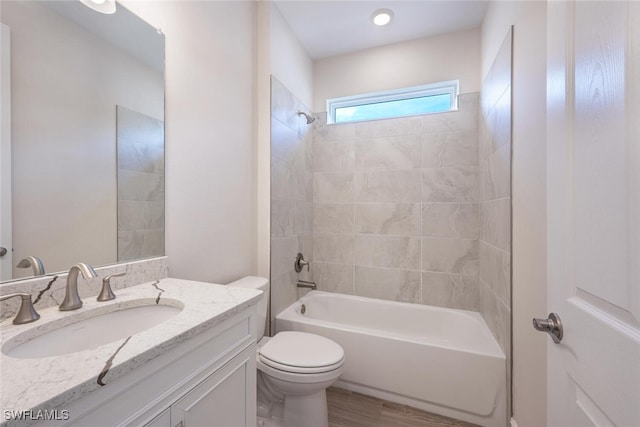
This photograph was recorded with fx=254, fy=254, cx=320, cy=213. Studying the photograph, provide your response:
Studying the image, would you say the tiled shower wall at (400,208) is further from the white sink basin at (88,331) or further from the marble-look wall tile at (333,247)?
the white sink basin at (88,331)

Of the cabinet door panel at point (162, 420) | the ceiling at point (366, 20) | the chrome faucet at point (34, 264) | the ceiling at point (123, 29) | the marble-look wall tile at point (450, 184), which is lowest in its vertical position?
the cabinet door panel at point (162, 420)

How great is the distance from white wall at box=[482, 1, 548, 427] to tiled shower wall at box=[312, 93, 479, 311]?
2.41 feet

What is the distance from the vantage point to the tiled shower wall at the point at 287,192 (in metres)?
1.88

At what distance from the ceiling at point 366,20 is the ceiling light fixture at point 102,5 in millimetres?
1226

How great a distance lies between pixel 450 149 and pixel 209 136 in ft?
6.03

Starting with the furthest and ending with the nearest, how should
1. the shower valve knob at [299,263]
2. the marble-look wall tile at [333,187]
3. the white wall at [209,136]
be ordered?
the marble-look wall tile at [333,187] < the shower valve knob at [299,263] < the white wall at [209,136]

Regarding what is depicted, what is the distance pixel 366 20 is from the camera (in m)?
2.00

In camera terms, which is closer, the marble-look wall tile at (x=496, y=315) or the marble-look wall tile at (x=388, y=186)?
the marble-look wall tile at (x=496, y=315)

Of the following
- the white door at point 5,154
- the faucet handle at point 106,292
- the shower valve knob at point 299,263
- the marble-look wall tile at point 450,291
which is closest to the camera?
the white door at point 5,154

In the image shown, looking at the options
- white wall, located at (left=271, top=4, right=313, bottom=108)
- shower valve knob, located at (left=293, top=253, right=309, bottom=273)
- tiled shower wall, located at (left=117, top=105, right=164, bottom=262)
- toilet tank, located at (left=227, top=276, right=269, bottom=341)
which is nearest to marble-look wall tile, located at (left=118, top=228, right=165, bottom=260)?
tiled shower wall, located at (left=117, top=105, right=164, bottom=262)

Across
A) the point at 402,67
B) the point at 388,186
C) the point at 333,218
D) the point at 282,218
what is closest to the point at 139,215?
the point at 282,218

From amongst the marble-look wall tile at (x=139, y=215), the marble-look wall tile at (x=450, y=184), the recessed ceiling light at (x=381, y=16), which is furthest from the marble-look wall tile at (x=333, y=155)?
the marble-look wall tile at (x=139, y=215)

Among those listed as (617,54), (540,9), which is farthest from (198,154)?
(540,9)

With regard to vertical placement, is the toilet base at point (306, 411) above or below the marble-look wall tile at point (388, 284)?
below
